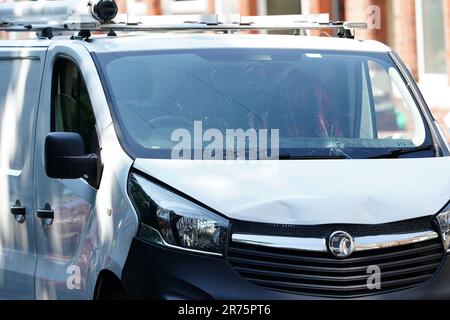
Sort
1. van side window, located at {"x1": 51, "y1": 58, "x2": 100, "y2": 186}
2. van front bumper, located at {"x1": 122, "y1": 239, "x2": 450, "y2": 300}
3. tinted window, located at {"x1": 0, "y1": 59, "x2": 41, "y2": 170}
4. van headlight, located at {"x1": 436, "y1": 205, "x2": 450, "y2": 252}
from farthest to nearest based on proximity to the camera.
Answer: tinted window, located at {"x1": 0, "y1": 59, "x2": 41, "y2": 170}
van side window, located at {"x1": 51, "y1": 58, "x2": 100, "y2": 186}
van headlight, located at {"x1": 436, "y1": 205, "x2": 450, "y2": 252}
van front bumper, located at {"x1": 122, "y1": 239, "x2": 450, "y2": 300}

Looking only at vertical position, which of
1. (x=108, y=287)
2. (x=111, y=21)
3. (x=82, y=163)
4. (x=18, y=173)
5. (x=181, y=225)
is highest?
(x=111, y=21)

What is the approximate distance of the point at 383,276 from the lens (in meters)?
6.11

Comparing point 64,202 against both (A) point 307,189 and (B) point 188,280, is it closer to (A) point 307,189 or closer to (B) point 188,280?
(B) point 188,280

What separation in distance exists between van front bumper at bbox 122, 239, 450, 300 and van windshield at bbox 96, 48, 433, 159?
0.60m

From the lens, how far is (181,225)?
6.06 metres

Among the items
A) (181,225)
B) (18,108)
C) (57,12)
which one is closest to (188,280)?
(181,225)

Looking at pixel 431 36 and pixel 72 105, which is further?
pixel 431 36

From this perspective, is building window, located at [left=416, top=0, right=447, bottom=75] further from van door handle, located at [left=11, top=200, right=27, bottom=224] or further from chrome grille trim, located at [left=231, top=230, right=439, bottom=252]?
chrome grille trim, located at [left=231, top=230, right=439, bottom=252]

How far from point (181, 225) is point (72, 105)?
1.38 meters

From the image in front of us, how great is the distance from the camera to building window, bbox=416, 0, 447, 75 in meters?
20.8

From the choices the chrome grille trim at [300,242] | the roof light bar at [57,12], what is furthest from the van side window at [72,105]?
the chrome grille trim at [300,242]

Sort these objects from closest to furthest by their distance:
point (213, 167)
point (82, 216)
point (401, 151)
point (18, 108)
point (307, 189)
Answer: point (307, 189) < point (213, 167) < point (82, 216) < point (401, 151) < point (18, 108)

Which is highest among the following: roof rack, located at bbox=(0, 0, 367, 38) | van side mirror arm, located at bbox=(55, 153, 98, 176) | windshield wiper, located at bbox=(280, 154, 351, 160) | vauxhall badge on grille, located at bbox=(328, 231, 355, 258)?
roof rack, located at bbox=(0, 0, 367, 38)

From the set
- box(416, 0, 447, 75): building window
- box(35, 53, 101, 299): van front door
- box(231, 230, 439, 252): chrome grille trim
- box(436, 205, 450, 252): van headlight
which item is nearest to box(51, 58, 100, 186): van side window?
box(35, 53, 101, 299): van front door
